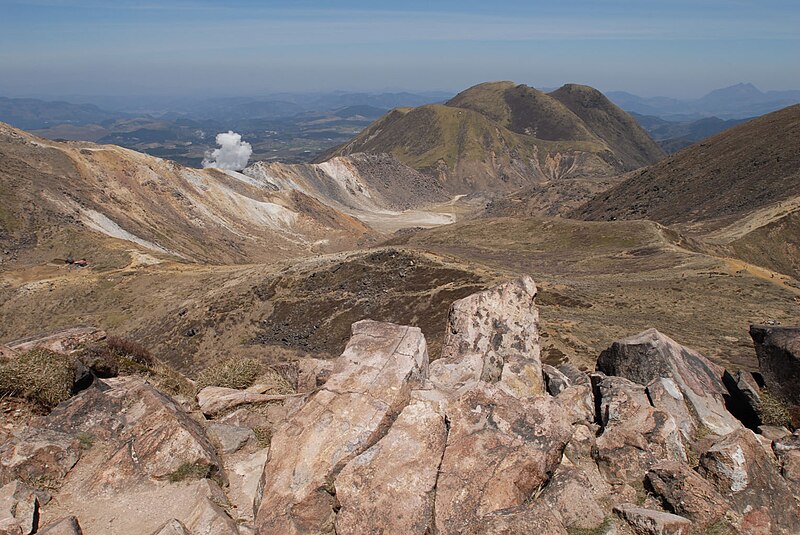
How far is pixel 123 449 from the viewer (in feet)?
35.7

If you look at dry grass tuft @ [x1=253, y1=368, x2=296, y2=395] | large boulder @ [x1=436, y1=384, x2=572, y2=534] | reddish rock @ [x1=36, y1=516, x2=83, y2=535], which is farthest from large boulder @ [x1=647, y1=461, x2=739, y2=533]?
dry grass tuft @ [x1=253, y1=368, x2=296, y2=395]

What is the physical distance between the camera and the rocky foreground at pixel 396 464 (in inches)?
352

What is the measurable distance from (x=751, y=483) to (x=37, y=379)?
16.0 metres

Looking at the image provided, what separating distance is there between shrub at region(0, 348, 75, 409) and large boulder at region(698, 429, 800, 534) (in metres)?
14.9

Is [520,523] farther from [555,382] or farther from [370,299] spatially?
[370,299]

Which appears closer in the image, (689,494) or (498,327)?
(689,494)

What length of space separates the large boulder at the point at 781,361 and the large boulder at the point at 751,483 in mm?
5953

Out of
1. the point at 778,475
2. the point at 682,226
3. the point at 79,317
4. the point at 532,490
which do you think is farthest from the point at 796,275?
the point at 79,317

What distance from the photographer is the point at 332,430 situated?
1066 cm

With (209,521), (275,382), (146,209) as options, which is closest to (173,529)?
(209,521)

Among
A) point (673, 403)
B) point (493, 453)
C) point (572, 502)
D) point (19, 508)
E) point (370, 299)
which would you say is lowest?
point (370, 299)

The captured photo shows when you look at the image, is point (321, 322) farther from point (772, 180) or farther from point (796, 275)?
point (772, 180)

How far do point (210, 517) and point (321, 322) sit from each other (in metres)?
37.0

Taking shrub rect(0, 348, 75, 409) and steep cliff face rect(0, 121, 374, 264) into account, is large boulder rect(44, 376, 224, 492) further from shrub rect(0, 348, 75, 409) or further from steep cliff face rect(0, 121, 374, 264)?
steep cliff face rect(0, 121, 374, 264)
